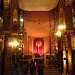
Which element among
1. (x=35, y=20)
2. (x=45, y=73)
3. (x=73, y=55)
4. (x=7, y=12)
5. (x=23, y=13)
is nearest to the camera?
(x=73, y=55)

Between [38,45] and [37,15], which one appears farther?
[38,45]

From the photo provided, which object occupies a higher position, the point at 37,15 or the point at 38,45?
the point at 37,15

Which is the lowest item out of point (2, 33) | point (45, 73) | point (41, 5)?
point (45, 73)

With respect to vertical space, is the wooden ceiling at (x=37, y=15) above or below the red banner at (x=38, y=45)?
above

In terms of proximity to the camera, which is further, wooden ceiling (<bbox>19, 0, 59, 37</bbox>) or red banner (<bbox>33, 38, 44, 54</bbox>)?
red banner (<bbox>33, 38, 44, 54</bbox>)

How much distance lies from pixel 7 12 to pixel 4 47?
2.99m

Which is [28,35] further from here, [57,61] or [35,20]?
[57,61]

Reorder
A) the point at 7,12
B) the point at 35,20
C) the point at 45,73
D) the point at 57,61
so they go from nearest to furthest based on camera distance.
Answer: the point at 7,12 < the point at 45,73 < the point at 57,61 < the point at 35,20

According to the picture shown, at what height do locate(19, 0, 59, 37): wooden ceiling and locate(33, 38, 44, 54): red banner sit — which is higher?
locate(19, 0, 59, 37): wooden ceiling

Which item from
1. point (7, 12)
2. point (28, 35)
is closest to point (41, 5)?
point (7, 12)

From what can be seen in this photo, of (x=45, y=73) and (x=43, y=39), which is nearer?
(x=45, y=73)

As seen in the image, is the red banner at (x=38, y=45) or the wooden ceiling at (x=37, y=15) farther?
the red banner at (x=38, y=45)

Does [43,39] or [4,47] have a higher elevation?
[43,39]

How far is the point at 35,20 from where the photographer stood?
29000mm
